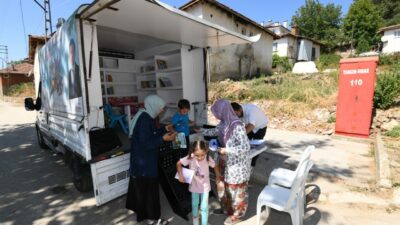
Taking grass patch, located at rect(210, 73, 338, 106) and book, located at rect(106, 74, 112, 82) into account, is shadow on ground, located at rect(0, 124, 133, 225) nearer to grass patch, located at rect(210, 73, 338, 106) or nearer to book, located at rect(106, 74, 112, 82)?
book, located at rect(106, 74, 112, 82)

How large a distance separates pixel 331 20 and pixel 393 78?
1764 inches

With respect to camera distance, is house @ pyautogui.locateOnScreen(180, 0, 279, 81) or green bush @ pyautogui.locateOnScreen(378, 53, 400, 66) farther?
green bush @ pyautogui.locateOnScreen(378, 53, 400, 66)

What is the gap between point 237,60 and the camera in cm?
1625

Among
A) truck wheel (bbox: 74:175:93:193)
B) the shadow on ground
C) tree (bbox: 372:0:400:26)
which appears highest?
tree (bbox: 372:0:400:26)

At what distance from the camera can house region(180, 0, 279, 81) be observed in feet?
45.4

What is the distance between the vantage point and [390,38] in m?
29.8

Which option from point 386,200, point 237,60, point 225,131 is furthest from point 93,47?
point 237,60

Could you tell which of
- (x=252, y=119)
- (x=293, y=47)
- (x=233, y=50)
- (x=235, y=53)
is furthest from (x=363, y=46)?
(x=252, y=119)

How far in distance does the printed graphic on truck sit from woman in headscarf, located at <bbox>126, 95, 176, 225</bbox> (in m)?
1.12

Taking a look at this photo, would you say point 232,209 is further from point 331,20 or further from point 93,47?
point 331,20

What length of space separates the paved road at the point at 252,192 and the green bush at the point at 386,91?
78.5 inches

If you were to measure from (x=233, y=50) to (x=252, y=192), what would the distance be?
13.2 metres

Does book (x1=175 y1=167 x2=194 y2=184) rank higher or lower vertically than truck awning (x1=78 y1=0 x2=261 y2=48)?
lower

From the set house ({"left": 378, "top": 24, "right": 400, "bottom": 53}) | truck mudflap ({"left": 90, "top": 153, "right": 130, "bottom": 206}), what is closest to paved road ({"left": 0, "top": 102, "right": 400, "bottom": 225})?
truck mudflap ({"left": 90, "top": 153, "right": 130, "bottom": 206})
